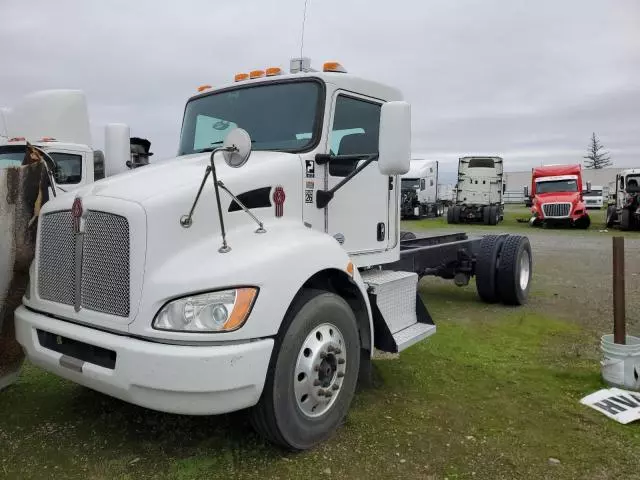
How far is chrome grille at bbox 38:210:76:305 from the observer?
317 centimetres

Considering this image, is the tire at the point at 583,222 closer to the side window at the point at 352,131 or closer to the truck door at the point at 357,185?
the truck door at the point at 357,185

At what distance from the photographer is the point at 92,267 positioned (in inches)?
119

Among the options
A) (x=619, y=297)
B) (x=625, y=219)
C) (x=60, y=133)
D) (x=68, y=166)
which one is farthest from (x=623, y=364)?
(x=625, y=219)

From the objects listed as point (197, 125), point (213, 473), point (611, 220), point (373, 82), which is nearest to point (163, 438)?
point (213, 473)

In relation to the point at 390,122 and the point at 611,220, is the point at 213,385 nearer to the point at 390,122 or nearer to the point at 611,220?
the point at 390,122

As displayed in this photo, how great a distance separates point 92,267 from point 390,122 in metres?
2.05

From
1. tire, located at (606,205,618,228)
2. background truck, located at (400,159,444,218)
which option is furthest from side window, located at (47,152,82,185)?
tire, located at (606,205,618,228)

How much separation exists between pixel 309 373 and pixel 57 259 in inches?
65.8

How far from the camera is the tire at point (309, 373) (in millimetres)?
3012

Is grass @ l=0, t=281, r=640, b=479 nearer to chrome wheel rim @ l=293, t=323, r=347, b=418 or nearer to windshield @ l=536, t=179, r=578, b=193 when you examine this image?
chrome wheel rim @ l=293, t=323, r=347, b=418

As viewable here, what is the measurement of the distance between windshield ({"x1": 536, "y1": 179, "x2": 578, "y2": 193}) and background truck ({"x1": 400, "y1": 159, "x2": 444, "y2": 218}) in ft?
21.9

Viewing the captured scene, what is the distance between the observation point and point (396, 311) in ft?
14.4

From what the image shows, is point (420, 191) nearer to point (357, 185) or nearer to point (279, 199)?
point (357, 185)

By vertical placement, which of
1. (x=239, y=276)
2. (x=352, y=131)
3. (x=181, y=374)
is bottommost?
(x=181, y=374)
